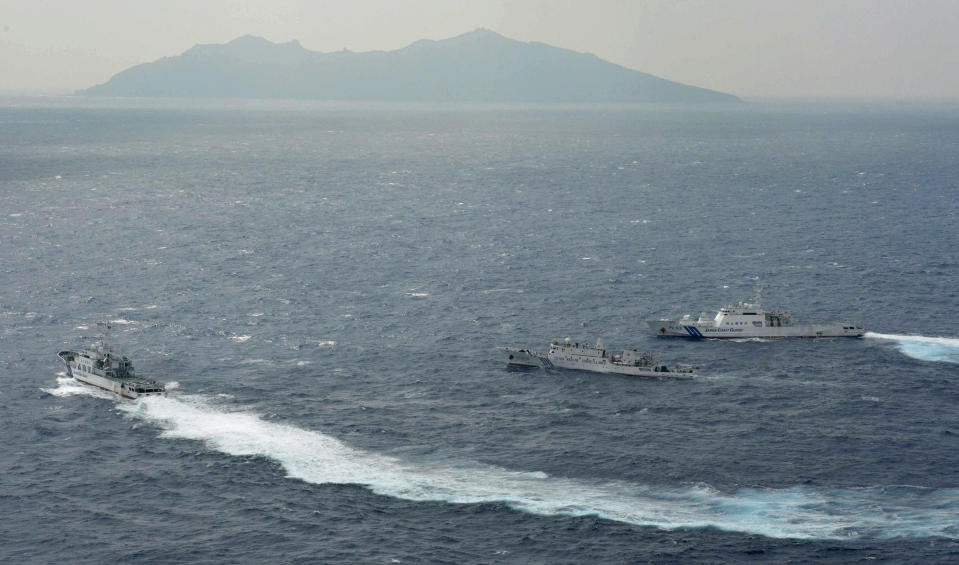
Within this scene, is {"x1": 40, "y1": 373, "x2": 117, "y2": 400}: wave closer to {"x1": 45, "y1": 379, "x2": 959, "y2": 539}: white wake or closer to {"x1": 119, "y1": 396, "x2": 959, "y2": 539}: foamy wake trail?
{"x1": 45, "y1": 379, "x2": 959, "y2": 539}: white wake

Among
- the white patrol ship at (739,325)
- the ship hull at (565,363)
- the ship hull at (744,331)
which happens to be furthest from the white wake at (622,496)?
the white patrol ship at (739,325)

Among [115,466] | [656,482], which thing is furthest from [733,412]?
[115,466]

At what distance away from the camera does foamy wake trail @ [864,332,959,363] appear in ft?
589

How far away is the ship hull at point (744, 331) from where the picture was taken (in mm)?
193750

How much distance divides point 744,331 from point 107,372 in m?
116

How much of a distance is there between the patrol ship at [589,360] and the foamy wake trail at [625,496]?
4383 cm

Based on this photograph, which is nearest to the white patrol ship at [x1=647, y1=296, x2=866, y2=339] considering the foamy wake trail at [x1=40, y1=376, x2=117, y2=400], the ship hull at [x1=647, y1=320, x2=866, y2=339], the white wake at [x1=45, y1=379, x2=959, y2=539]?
the ship hull at [x1=647, y1=320, x2=866, y2=339]

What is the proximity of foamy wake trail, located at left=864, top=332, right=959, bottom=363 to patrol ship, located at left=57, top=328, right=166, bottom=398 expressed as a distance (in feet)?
419

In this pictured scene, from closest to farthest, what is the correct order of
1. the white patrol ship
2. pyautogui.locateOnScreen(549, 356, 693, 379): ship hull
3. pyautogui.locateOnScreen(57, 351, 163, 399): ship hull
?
pyautogui.locateOnScreen(57, 351, 163, 399): ship hull, pyautogui.locateOnScreen(549, 356, 693, 379): ship hull, the white patrol ship

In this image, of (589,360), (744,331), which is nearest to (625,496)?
(589,360)

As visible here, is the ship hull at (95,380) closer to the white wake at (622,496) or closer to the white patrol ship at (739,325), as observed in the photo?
the white wake at (622,496)

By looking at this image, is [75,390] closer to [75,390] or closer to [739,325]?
[75,390]

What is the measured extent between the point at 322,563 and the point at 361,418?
43.6 m

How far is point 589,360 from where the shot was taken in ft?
584
